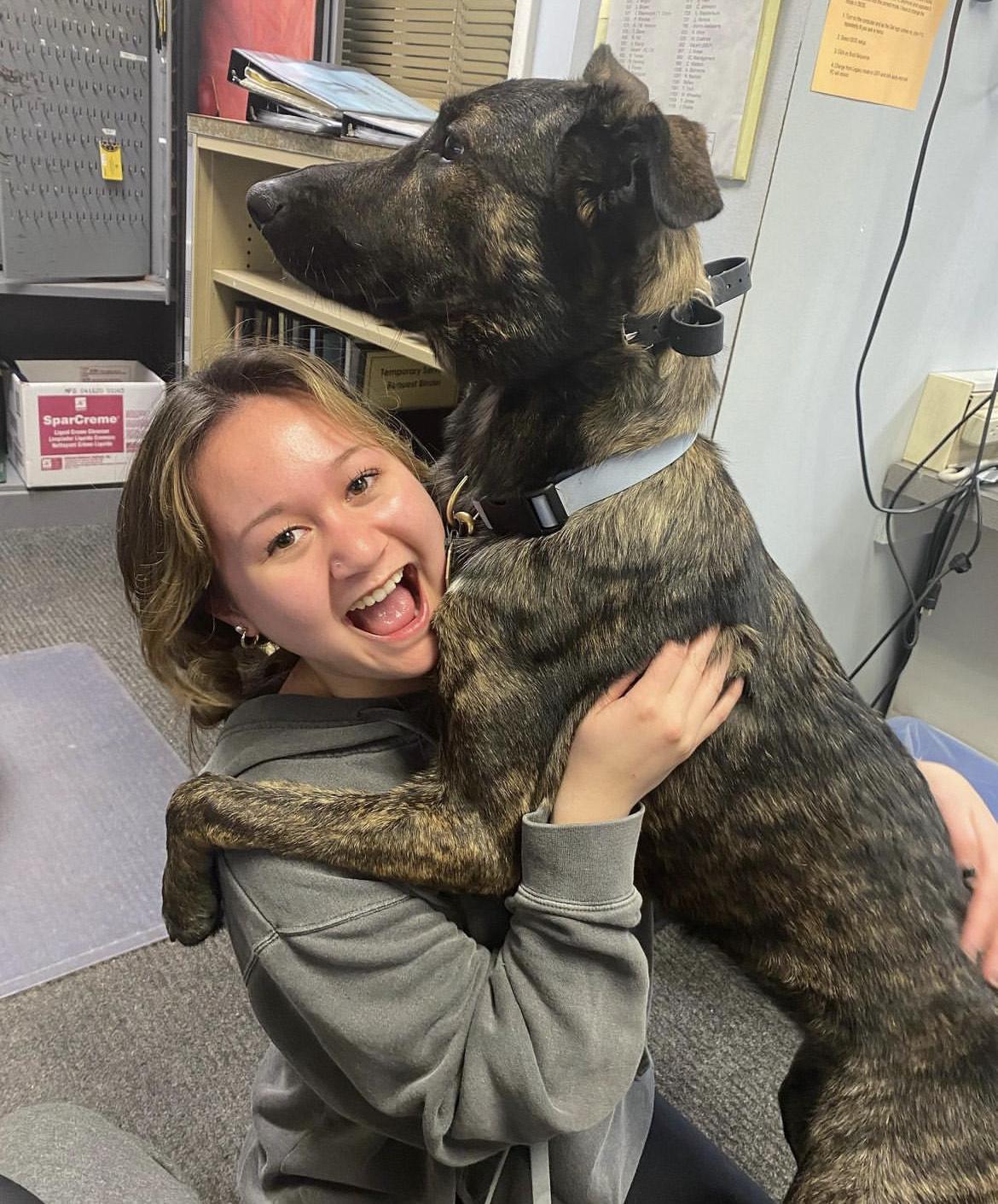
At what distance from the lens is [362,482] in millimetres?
1060

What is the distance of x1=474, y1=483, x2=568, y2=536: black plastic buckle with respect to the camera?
1.15m

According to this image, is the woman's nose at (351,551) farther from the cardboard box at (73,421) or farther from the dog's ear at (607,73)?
the cardboard box at (73,421)

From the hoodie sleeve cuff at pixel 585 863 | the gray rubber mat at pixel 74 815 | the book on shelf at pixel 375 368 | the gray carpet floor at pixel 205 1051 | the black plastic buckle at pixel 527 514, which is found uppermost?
the black plastic buckle at pixel 527 514

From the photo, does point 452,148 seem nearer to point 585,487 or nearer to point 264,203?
point 264,203

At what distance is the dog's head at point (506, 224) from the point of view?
1.18 metres

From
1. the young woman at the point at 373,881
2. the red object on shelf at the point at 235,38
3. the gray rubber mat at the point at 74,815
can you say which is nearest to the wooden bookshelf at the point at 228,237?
the red object on shelf at the point at 235,38

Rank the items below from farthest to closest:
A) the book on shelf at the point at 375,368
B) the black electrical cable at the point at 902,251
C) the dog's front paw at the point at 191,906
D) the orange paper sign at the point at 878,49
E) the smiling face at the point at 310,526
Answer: the book on shelf at the point at 375,368, the black electrical cable at the point at 902,251, the orange paper sign at the point at 878,49, the dog's front paw at the point at 191,906, the smiling face at the point at 310,526

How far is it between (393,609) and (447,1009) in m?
0.46

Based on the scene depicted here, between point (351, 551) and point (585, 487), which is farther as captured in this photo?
point (585, 487)

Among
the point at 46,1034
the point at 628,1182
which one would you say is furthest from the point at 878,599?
the point at 46,1034

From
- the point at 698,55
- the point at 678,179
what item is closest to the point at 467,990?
the point at 678,179

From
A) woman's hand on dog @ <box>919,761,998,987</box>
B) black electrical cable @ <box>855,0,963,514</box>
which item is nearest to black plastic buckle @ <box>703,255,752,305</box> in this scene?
woman's hand on dog @ <box>919,761,998,987</box>

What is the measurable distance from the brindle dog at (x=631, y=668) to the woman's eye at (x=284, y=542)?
0.22 metres

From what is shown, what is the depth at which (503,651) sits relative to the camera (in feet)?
3.70
